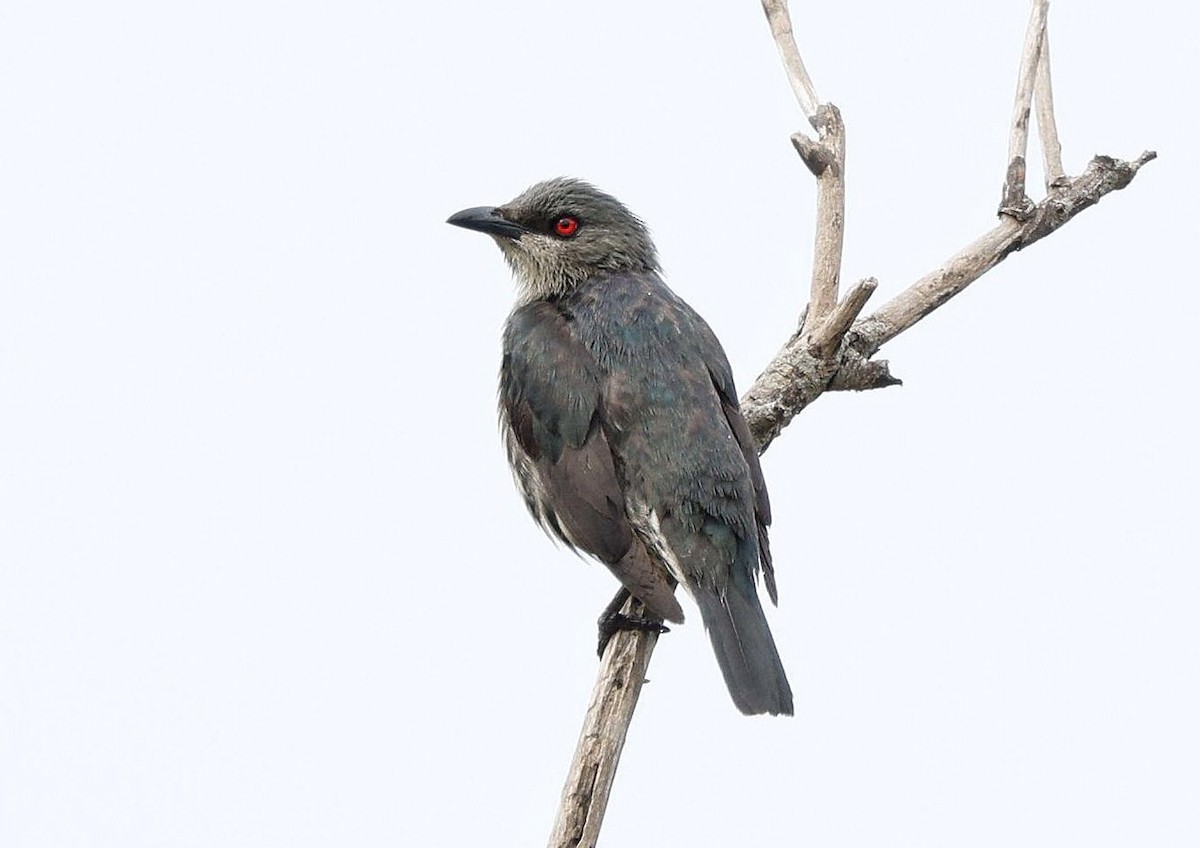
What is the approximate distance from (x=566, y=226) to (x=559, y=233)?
0.05 metres

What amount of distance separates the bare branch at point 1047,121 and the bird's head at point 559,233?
191 centimetres

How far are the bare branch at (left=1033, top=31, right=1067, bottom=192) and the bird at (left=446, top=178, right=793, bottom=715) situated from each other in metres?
1.76

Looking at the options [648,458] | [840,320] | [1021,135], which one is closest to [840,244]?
[840,320]

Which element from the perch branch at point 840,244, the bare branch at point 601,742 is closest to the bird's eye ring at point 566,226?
the perch branch at point 840,244

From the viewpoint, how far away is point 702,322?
7.31 meters

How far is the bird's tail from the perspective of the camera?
19.7ft

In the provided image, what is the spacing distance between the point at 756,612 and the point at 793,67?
8.61 ft

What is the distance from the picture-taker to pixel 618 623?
6.29 m

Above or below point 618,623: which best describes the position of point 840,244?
above

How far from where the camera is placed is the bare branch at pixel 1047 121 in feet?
24.4

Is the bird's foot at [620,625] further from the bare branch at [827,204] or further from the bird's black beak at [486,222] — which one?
the bird's black beak at [486,222]

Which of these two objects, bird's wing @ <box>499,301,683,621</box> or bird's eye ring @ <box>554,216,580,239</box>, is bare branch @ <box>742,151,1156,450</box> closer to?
bird's wing @ <box>499,301,683,621</box>

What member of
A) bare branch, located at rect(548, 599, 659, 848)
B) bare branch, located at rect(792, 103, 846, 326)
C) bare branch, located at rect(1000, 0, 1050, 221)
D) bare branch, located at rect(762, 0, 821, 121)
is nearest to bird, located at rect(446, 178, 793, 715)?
bare branch, located at rect(548, 599, 659, 848)

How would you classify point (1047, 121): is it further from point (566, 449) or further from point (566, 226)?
point (566, 449)
